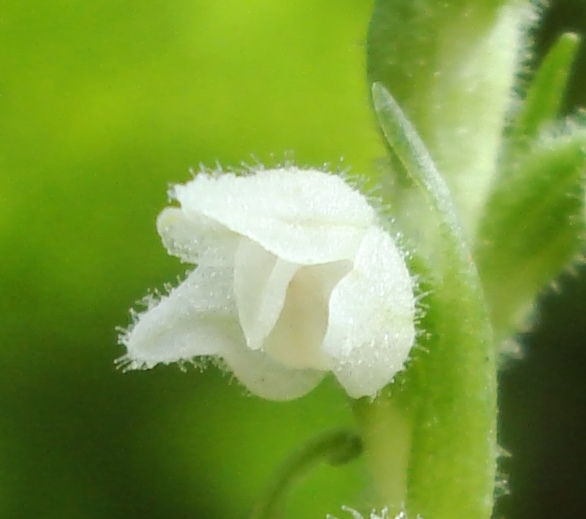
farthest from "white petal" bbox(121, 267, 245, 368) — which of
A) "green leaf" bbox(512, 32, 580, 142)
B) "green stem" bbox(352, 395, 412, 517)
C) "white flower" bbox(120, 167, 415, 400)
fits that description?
"green leaf" bbox(512, 32, 580, 142)

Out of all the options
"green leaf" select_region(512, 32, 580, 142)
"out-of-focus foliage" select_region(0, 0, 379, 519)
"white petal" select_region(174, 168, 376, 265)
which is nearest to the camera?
"white petal" select_region(174, 168, 376, 265)

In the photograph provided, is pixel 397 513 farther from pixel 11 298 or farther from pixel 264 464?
pixel 11 298

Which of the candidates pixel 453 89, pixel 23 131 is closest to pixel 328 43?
pixel 23 131

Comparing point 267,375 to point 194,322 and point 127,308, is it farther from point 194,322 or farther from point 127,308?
point 127,308

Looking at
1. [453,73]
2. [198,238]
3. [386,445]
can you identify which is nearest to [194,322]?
[198,238]

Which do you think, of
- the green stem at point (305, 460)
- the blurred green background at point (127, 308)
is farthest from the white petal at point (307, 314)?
the blurred green background at point (127, 308)

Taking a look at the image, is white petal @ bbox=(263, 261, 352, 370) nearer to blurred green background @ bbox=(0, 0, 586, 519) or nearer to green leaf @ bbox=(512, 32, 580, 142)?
green leaf @ bbox=(512, 32, 580, 142)

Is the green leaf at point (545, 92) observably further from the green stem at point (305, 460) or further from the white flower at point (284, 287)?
the green stem at point (305, 460)
